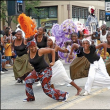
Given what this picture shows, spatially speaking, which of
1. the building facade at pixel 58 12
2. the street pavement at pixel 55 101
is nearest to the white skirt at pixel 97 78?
the street pavement at pixel 55 101

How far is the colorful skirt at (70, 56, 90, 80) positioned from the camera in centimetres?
905

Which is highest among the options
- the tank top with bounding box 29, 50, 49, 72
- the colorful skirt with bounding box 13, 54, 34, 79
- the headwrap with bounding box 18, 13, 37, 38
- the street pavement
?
the headwrap with bounding box 18, 13, 37, 38

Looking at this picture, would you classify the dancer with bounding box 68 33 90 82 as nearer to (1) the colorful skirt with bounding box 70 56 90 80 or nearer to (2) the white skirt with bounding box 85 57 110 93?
(1) the colorful skirt with bounding box 70 56 90 80

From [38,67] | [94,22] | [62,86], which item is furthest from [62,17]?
[38,67]

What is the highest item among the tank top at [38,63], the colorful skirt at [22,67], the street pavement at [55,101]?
the tank top at [38,63]

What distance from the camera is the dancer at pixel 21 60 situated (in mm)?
9995

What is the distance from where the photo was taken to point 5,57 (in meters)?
15.5

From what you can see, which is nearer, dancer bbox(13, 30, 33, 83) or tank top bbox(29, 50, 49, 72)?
tank top bbox(29, 50, 49, 72)

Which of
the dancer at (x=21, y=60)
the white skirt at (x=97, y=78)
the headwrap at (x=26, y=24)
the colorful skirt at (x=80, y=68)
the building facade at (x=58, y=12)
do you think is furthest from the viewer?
the building facade at (x=58, y=12)

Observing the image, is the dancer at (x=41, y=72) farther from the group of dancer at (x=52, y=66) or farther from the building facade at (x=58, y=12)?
the building facade at (x=58, y=12)

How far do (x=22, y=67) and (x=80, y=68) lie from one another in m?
1.92

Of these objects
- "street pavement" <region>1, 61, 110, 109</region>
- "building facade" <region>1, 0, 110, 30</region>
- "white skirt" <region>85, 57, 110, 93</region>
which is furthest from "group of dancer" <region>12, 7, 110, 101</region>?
"building facade" <region>1, 0, 110, 30</region>

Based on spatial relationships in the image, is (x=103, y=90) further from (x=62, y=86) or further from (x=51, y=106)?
(x=51, y=106)

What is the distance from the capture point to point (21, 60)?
10172 mm
